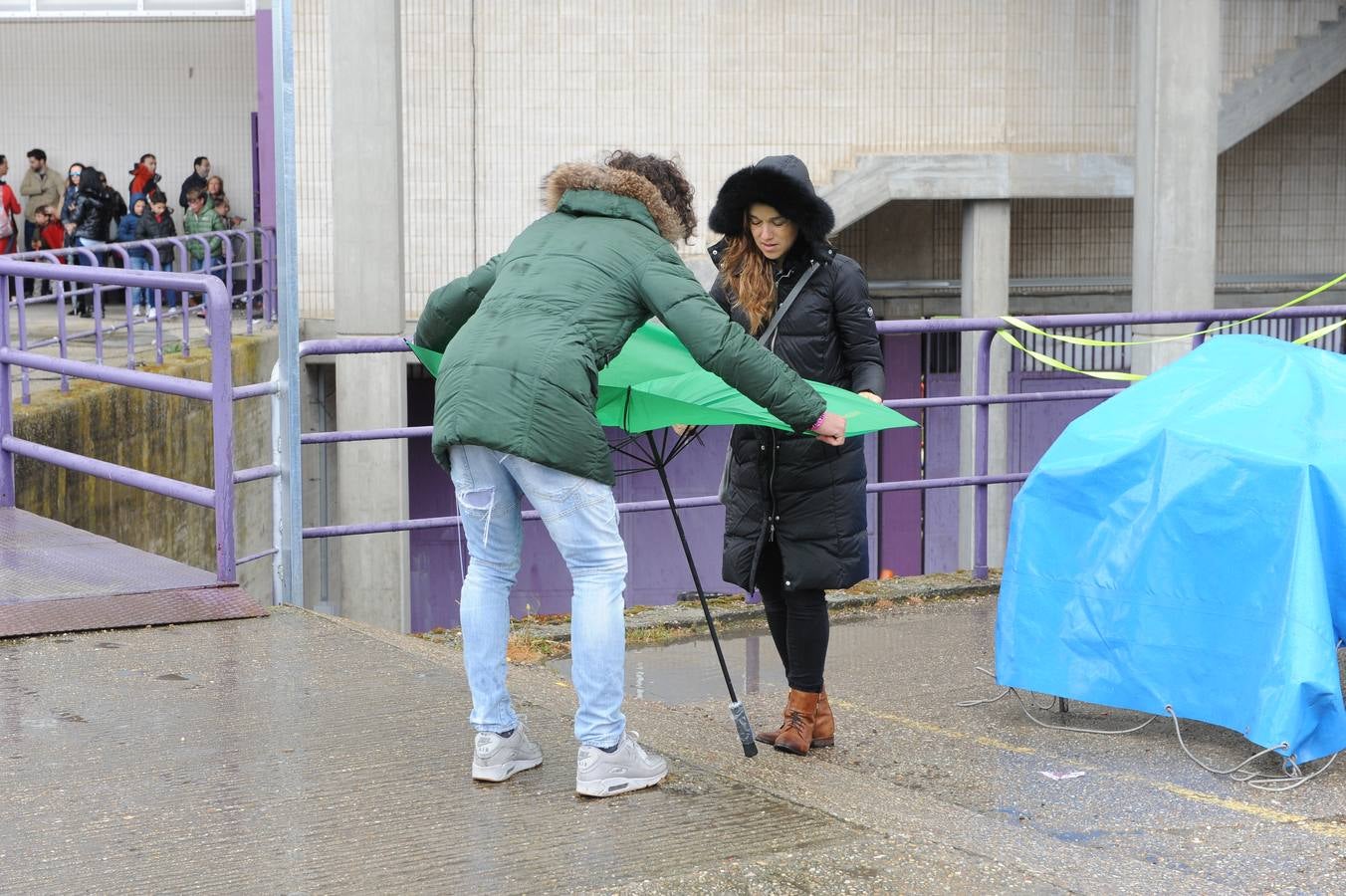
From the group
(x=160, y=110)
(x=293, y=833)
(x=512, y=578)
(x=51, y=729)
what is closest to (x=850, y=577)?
(x=512, y=578)

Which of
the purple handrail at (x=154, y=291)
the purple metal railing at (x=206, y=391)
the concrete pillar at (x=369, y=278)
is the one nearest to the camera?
the purple metal railing at (x=206, y=391)

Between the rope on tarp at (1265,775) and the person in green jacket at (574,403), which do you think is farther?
the rope on tarp at (1265,775)

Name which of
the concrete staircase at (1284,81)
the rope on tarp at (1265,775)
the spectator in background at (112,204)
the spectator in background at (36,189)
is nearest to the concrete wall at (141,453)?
the spectator in background at (112,204)

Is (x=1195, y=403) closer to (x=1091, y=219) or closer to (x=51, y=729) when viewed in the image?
(x=51, y=729)

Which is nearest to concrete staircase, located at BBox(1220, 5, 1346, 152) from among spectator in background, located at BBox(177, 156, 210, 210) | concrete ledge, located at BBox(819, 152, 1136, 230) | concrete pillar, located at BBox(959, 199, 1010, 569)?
concrete ledge, located at BBox(819, 152, 1136, 230)

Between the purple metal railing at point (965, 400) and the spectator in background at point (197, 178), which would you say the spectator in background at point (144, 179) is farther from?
the purple metal railing at point (965, 400)

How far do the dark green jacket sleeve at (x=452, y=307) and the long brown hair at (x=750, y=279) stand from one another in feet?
2.75

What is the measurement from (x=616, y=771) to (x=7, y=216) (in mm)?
17376

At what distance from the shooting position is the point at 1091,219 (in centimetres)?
1941

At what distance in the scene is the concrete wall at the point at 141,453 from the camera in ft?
29.0

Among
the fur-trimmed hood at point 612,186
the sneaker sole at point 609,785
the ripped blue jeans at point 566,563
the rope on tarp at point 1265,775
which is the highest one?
the fur-trimmed hood at point 612,186

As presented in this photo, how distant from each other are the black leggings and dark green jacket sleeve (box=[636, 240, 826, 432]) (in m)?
0.89

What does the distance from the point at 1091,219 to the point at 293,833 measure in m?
17.3

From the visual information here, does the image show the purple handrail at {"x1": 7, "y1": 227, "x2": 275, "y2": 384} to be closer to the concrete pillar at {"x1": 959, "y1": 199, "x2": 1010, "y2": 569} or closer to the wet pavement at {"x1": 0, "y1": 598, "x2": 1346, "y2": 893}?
the wet pavement at {"x1": 0, "y1": 598, "x2": 1346, "y2": 893}
